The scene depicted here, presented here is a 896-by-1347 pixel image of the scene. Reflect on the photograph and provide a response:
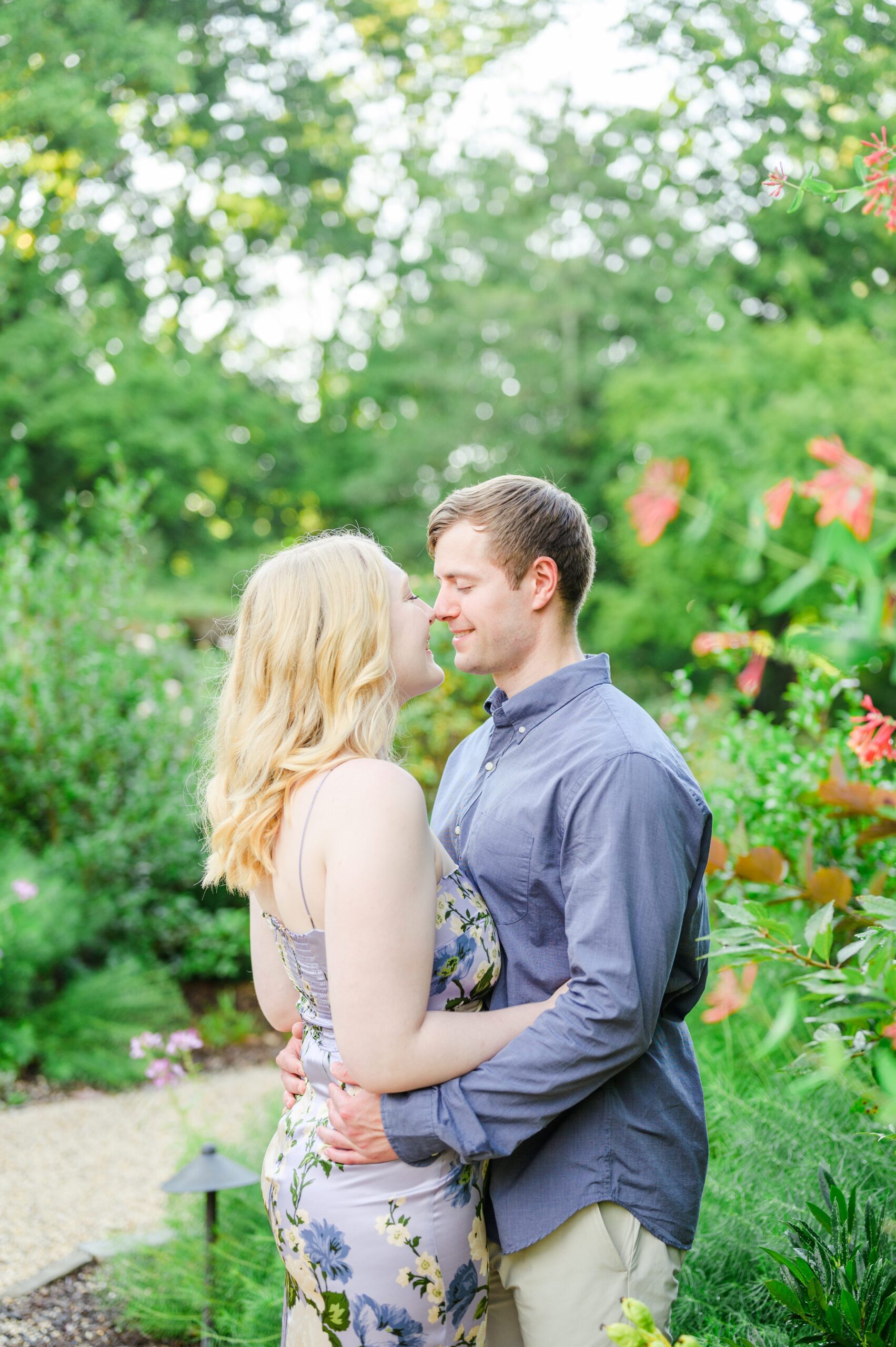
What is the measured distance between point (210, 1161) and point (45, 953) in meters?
3.20

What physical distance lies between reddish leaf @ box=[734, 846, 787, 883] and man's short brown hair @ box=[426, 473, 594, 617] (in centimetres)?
82

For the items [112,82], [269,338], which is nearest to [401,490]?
[269,338]

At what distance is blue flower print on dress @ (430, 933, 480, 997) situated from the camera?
184cm

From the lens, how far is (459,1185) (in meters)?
1.81

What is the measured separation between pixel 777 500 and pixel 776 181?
655 millimetres

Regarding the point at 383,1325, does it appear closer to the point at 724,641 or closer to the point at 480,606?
the point at 480,606

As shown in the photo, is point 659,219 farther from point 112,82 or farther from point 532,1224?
point 532,1224

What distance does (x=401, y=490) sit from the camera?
2081cm

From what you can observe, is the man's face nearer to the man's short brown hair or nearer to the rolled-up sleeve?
the man's short brown hair

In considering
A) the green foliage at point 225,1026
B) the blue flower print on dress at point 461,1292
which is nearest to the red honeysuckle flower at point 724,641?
the blue flower print on dress at point 461,1292

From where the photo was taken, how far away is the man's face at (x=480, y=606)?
2152mm

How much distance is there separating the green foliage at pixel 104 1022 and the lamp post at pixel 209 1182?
2675mm

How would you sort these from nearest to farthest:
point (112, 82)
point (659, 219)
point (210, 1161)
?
point (210, 1161), point (112, 82), point (659, 219)

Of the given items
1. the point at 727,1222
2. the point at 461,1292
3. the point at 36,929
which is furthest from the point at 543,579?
the point at 36,929
